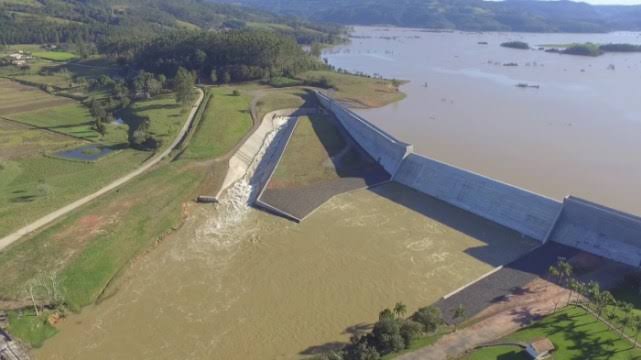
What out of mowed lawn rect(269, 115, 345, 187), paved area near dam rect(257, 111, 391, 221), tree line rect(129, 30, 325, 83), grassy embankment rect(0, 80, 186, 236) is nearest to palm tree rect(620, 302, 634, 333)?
paved area near dam rect(257, 111, 391, 221)

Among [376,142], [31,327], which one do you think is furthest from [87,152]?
[376,142]

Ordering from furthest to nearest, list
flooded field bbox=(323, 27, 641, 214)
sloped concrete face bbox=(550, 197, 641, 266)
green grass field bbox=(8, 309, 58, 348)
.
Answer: flooded field bbox=(323, 27, 641, 214) < sloped concrete face bbox=(550, 197, 641, 266) < green grass field bbox=(8, 309, 58, 348)

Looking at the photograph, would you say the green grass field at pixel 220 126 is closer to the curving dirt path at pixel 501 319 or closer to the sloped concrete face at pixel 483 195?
the sloped concrete face at pixel 483 195

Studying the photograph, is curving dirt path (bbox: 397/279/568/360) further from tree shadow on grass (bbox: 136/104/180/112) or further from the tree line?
the tree line

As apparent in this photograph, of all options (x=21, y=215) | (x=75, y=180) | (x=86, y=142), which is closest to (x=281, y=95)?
(x=86, y=142)

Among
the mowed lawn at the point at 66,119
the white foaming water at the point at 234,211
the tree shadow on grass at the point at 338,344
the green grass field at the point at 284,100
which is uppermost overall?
the green grass field at the point at 284,100

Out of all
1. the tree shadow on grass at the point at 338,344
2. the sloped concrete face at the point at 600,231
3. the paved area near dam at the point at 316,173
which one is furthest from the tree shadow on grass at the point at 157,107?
the sloped concrete face at the point at 600,231

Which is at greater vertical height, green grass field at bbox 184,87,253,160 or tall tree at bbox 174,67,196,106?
tall tree at bbox 174,67,196,106
